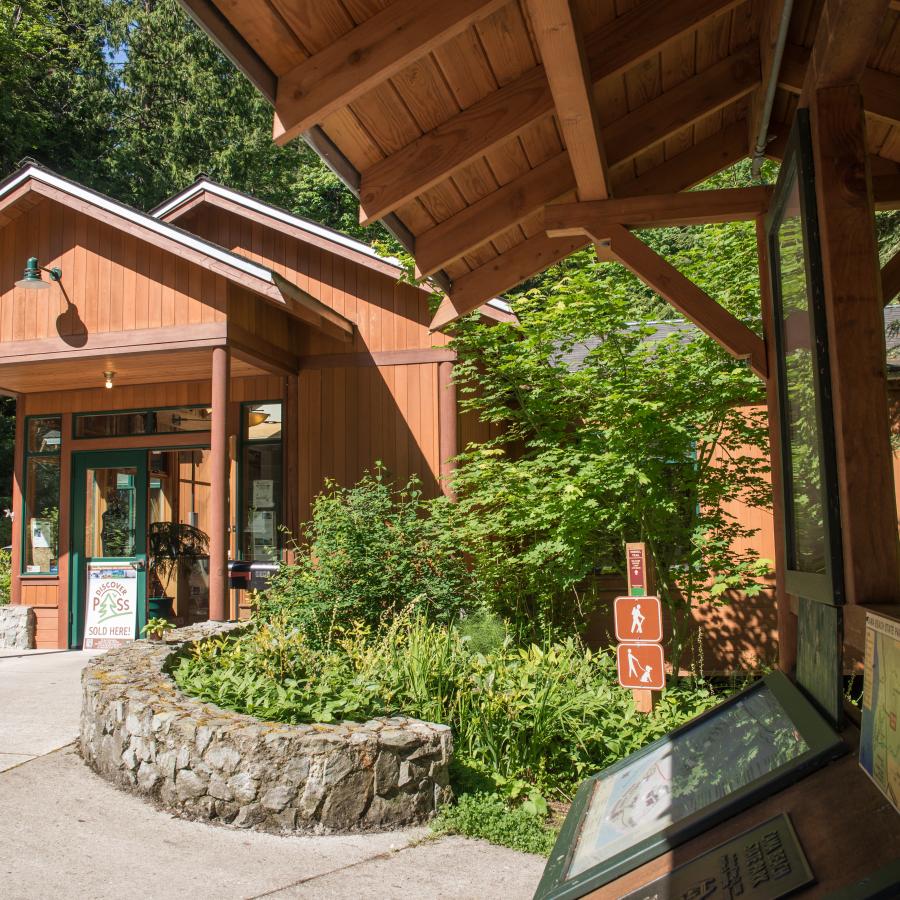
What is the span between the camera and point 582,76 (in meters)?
3.40

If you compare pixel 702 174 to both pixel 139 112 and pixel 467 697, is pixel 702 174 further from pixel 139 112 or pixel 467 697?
pixel 139 112

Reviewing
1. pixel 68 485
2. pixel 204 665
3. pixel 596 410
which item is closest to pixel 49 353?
pixel 68 485

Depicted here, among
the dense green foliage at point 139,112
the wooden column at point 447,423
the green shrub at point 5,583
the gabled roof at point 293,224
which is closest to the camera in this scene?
the wooden column at point 447,423

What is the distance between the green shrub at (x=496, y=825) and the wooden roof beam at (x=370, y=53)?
3.59 metres

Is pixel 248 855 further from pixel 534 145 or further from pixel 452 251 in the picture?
pixel 534 145

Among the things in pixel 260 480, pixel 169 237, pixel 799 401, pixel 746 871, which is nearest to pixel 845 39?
pixel 799 401

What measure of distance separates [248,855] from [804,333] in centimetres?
358

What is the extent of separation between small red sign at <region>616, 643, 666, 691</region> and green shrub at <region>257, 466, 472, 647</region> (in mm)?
2346

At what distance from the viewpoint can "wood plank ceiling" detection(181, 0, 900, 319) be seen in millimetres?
3023

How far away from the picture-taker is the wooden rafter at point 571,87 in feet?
10.0

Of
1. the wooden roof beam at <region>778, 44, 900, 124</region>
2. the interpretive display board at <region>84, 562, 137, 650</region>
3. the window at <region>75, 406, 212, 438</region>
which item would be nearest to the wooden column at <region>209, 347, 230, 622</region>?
the window at <region>75, 406, 212, 438</region>

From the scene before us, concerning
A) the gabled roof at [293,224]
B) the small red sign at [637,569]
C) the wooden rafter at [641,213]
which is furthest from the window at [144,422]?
the wooden rafter at [641,213]

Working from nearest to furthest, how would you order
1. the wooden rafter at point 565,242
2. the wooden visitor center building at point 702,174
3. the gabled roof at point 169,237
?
1. the wooden visitor center building at point 702,174
2. the wooden rafter at point 565,242
3. the gabled roof at point 169,237

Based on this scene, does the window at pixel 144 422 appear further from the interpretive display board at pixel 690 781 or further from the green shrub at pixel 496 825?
the interpretive display board at pixel 690 781
